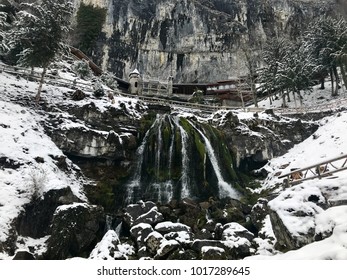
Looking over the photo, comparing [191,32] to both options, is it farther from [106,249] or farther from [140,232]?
[106,249]

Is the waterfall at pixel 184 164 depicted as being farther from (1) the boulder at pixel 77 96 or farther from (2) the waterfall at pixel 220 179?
(1) the boulder at pixel 77 96

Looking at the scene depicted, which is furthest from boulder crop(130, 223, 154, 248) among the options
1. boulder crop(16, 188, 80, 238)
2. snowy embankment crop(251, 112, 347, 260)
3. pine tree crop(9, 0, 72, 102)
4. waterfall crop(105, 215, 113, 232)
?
pine tree crop(9, 0, 72, 102)

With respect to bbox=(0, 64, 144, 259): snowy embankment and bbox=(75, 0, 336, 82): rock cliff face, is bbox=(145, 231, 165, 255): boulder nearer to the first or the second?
bbox=(0, 64, 144, 259): snowy embankment

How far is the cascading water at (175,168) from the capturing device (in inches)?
992

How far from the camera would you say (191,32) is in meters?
74.6

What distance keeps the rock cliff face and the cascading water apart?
43.8 meters

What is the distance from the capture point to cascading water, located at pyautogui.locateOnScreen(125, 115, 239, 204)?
25.2 m

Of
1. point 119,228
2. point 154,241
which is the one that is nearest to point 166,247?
point 154,241

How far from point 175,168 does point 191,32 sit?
5568 cm

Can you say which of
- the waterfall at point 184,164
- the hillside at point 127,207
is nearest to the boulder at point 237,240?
the hillside at point 127,207

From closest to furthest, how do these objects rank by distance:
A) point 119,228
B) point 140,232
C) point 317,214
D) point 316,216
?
1. point 316,216
2. point 317,214
3. point 140,232
4. point 119,228

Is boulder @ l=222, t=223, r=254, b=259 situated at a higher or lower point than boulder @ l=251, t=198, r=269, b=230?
lower

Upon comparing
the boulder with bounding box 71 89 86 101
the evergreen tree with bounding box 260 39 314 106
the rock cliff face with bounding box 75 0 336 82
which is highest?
the rock cliff face with bounding box 75 0 336 82

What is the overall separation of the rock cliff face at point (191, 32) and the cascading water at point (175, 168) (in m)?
43.8
